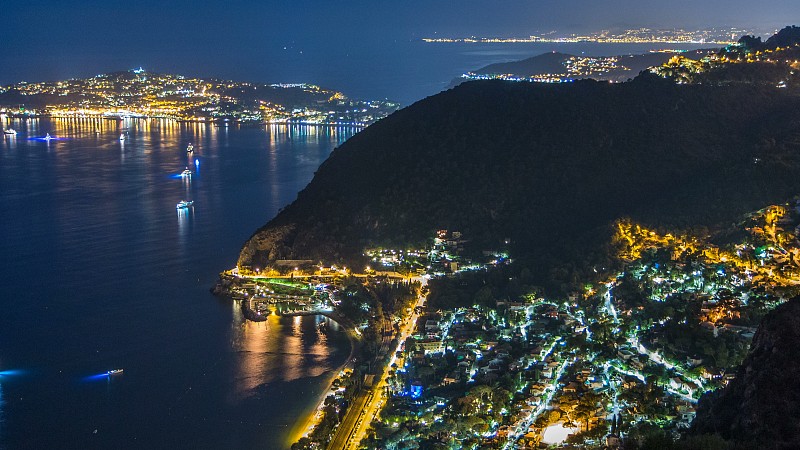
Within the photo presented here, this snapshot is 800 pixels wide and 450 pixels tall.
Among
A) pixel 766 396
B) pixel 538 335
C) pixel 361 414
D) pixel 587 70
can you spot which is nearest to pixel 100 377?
pixel 361 414

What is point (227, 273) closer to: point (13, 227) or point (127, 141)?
point (13, 227)

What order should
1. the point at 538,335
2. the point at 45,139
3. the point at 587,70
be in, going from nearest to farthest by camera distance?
the point at 538,335 → the point at 587,70 → the point at 45,139

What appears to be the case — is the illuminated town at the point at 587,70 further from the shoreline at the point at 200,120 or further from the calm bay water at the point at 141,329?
the shoreline at the point at 200,120

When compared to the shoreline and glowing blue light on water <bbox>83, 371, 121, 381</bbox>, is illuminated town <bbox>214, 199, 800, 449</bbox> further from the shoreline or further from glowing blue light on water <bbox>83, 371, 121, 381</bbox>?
the shoreline

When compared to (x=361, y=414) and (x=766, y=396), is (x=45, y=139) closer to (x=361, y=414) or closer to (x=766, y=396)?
(x=361, y=414)

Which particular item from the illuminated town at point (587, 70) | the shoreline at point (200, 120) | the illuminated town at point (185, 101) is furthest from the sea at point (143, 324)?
the illuminated town at point (185, 101)

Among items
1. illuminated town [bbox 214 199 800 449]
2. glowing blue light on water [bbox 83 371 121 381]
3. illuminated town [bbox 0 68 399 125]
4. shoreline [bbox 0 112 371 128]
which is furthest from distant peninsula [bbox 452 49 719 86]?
glowing blue light on water [bbox 83 371 121 381]

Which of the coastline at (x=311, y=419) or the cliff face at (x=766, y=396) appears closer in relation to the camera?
the cliff face at (x=766, y=396)
